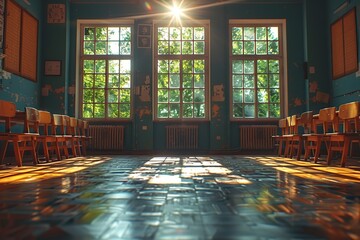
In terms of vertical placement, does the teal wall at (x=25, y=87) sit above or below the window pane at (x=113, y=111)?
above

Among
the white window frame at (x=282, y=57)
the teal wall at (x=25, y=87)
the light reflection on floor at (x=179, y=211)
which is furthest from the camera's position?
the white window frame at (x=282, y=57)

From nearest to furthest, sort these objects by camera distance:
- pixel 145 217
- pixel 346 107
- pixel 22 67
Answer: pixel 145 217, pixel 346 107, pixel 22 67

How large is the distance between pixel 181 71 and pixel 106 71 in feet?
6.25

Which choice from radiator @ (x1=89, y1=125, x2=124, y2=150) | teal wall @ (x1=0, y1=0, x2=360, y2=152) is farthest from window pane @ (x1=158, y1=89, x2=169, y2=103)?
radiator @ (x1=89, y1=125, x2=124, y2=150)

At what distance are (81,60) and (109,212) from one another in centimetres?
809

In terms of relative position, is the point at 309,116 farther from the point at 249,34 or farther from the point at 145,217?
the point at 145,217

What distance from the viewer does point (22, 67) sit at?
7.50 m

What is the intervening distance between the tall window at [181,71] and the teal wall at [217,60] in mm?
275

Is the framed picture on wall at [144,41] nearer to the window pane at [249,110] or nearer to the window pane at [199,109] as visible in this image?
the window pane at [199,109]

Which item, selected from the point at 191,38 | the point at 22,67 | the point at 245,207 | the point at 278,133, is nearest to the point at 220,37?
the point at 191,38

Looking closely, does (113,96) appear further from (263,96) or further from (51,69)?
(263,96)

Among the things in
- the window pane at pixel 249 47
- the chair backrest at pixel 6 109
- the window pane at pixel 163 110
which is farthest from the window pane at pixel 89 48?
the chair backrest at pixel 6 109

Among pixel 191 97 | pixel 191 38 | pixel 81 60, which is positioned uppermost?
pixel 191 38

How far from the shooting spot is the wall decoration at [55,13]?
8.70m
